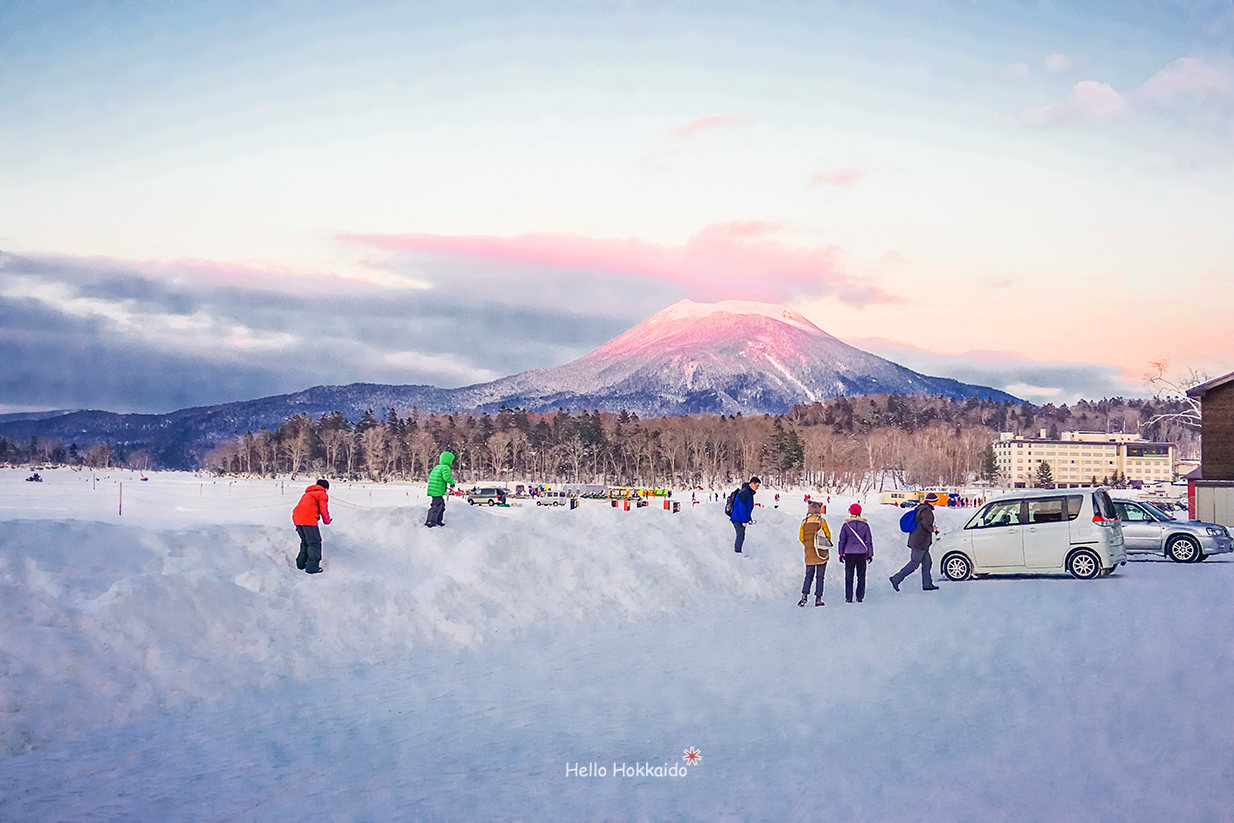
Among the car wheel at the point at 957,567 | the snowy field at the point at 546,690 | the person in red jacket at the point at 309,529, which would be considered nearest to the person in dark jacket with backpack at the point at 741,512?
the snowy field at the point at 546,690

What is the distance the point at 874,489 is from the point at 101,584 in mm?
147271

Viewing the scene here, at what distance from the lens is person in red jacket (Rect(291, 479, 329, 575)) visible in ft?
45.7

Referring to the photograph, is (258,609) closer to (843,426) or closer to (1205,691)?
(1205,691)

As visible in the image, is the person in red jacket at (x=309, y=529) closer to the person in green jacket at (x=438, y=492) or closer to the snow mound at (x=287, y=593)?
the snow mound at (x=287, y=593)

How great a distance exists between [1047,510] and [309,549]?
1418 centimetres

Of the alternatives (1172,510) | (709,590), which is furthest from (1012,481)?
(709,590)

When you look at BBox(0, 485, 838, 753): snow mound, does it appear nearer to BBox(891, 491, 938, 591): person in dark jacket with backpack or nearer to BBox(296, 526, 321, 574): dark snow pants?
BBox(296, 526, 321, 574): dark snow pants

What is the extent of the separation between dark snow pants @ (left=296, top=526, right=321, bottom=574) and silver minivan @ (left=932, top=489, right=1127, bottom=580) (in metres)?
12.6

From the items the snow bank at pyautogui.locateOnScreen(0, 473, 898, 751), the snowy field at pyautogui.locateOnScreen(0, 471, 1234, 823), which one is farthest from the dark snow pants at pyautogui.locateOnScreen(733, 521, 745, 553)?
the snowy field at pyautogui.locateOnScreen(0, 471, 1234, 823)

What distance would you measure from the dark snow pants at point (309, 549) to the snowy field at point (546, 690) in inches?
12.9

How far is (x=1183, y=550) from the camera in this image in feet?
80.5

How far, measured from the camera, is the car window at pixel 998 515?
1975 centimetres

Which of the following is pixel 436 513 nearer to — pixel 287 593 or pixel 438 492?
pixel 438 492

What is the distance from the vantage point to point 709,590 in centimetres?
1689
